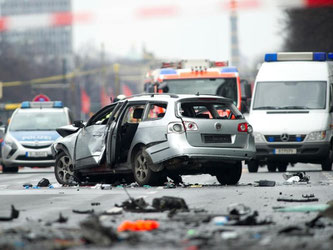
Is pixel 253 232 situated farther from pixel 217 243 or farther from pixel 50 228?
pixel 50 228

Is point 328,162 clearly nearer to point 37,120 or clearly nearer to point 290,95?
→ point 290,95

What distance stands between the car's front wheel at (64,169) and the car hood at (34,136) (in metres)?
8.48

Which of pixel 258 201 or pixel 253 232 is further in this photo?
pixel 258 201

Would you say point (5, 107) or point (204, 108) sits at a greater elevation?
point (204, 108)

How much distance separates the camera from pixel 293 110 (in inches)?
949

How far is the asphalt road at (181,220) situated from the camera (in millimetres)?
8375

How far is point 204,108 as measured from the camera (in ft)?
59.9

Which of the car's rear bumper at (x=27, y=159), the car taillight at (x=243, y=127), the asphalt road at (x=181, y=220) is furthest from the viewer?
the car's rear bumper at (x=27, y=159)

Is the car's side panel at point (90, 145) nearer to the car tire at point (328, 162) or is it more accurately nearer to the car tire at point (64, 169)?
the car tire at point (64, 169)

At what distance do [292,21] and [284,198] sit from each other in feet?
157

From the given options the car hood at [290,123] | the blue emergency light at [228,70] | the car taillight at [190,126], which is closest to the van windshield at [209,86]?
the blue emergency light at [228,70]

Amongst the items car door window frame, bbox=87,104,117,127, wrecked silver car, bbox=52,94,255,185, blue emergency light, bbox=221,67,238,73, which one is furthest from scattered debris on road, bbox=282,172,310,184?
blue emergency light, bbox=221,67,238,73

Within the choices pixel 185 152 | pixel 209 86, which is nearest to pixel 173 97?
pixel 185 152

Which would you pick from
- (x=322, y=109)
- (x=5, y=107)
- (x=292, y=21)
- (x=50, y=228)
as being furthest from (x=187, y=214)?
(x=292, y=21)
